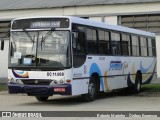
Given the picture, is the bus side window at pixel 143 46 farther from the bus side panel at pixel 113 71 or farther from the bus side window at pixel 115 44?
the bus side window at pixel 115 44

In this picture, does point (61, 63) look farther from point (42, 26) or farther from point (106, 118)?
point (106, 118)

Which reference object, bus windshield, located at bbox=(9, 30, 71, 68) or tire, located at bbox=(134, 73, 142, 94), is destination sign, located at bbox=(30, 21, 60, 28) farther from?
tire, located at bbox=(134, 73, 142, 94)

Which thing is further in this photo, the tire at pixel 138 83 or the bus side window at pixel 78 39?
the tire at pixel 138 83

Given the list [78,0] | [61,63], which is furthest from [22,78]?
[78,0]

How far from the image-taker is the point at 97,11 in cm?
3219

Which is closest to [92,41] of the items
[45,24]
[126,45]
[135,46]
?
[45,24]

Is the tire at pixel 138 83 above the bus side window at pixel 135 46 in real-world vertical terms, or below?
below

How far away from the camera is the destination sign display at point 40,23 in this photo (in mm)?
16516

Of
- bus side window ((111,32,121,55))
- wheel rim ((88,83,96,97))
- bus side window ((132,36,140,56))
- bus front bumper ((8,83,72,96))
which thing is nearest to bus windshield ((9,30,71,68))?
bus front bumper ((8,83,72,96))

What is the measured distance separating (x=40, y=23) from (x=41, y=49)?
1.01m

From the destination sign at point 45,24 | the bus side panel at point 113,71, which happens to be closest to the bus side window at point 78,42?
the bus side panel at point 113,71

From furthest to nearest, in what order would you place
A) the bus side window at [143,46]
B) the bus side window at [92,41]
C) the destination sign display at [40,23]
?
the bus side window at [143,46]
the bus side window at [92,41]
the destination sign display at [40,23]

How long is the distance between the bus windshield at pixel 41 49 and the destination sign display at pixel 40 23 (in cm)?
22

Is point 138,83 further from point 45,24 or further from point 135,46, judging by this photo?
point 45,24
